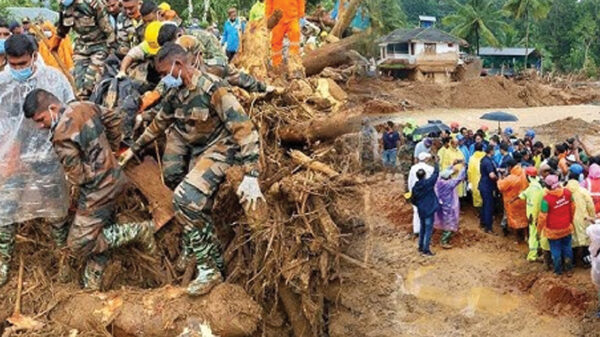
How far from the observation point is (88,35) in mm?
6922

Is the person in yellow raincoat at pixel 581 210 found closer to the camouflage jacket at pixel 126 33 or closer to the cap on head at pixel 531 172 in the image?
the cap on head at pixel 531 172

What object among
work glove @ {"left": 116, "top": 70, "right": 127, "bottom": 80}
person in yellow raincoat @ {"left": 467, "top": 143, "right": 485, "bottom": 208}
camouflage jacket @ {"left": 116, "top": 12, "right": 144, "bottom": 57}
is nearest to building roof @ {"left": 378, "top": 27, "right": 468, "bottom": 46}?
person in yellow raincoat @ {"left": 467, "top": 143, "right": 485, "bottom": 208}

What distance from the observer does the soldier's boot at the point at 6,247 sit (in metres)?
5.09

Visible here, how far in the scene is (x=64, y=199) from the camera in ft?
16.9

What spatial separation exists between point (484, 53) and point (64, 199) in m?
53.5

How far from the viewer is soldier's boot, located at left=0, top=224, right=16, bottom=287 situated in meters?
A: 5.09

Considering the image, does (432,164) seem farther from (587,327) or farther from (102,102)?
(102,102)

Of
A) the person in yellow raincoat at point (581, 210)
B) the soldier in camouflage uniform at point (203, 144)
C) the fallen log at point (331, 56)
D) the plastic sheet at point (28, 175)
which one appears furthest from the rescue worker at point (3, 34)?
the person in yellow raincoat at point (581, 210)

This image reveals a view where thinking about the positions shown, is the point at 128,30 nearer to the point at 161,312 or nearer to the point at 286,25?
the point at 286,25

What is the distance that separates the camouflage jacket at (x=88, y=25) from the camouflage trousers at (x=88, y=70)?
6cm

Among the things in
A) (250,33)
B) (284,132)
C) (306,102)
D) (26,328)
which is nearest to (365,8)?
(250,33)

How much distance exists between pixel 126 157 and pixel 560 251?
613cm

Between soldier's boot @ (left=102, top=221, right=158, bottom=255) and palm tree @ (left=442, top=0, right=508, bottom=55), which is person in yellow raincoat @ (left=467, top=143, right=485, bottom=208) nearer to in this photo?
soldier's boot @ (left=102, top=221, right=158, bottom=255)

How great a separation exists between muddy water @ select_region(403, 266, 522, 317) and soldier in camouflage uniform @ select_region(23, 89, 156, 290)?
521cm
